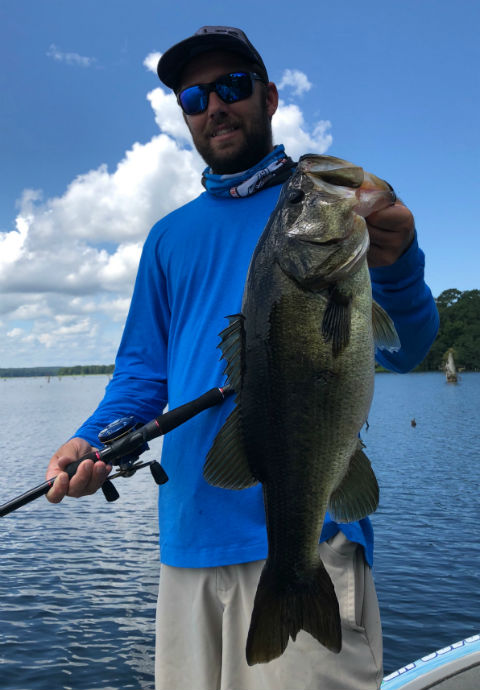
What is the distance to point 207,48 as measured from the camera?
10.2 ft

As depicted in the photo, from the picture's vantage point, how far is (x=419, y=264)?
238cm

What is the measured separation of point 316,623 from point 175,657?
1.01 metres

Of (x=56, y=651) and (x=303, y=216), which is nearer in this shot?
(x=303, y=216)

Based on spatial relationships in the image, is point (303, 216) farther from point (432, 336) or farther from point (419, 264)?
point (432, 336)

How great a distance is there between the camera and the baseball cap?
3023 millimetres

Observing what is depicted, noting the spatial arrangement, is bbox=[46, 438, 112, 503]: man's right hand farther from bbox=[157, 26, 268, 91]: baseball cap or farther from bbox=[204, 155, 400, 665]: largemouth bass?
bbox=[157, 26, 268, 91]: baseball cap

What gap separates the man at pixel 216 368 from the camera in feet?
8.30

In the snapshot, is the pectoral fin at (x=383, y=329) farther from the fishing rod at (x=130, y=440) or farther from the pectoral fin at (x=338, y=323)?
the fishing rod at (x=130, y=440)

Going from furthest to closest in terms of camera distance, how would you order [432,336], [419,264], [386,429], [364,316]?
[386,429]
[432,336]
[419,264]
[364,316]

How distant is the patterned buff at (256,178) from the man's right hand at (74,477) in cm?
151

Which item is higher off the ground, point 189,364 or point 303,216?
point 303,216

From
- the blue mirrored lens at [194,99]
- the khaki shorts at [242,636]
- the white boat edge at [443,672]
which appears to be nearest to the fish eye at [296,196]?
the blue mirrored lens at [194,99]

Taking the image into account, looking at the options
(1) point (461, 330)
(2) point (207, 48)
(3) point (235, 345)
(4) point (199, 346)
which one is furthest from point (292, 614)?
(1) point (461, 330)

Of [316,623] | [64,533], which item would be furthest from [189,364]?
[64,533]
